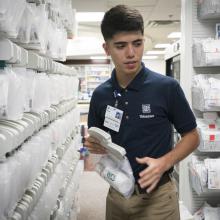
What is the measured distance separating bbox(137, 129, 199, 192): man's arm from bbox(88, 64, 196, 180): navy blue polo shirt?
2.2 inches

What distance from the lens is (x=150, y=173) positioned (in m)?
1.54

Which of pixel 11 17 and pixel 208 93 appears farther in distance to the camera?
pixel 208 93

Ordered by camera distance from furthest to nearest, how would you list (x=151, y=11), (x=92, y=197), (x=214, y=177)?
(x=151, y=11) < (x=92, y=197) < (x=214, y=177)

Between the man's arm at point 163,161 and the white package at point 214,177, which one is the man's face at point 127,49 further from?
the white package at point 214,177

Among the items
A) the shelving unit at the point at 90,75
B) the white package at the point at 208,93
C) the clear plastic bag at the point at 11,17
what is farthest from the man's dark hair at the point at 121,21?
the shelving unit at the point at 90,75

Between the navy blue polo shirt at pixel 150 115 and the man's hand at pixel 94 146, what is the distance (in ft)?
0.39

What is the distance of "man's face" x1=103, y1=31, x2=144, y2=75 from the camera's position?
170 centimetres

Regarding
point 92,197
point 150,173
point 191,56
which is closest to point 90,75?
point 92,197

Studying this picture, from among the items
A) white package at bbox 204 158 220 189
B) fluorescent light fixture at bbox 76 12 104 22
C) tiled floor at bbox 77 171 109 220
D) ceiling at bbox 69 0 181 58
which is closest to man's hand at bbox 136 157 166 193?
white package at bbox 204 158 220 189

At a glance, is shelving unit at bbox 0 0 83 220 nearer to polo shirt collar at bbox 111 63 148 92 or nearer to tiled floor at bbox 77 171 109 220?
polo shirt collar at bbox 111 63 148 92

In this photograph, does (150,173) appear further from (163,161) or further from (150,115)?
(150,115)

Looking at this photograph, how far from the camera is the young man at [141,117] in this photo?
5.62ft

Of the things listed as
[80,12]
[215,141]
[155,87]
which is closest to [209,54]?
[215,141]

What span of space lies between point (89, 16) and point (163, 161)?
6.14m
